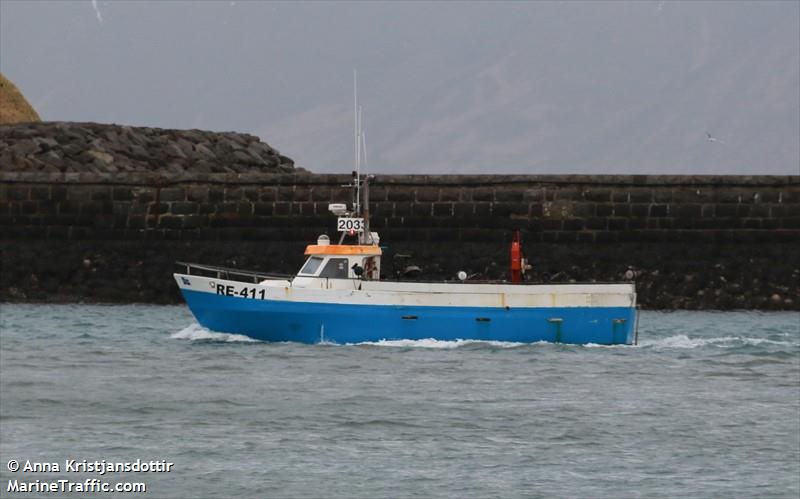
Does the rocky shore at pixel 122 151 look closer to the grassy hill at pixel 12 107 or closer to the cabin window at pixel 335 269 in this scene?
the grassy hill at pixel 12 107

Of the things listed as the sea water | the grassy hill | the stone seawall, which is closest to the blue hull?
the sea water

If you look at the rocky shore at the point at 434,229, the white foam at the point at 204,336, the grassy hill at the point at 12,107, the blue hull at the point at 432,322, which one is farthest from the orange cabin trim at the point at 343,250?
the grassy hill at the point at 12,107

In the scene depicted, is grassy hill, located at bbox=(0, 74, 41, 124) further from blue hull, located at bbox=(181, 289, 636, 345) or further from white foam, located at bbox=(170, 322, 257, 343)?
blue hull, located at bbox=(181, 289, 636, 345)

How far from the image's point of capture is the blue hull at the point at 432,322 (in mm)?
33031

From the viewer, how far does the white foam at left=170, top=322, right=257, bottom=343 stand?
34531 millimetres

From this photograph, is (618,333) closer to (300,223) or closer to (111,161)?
(300,223)

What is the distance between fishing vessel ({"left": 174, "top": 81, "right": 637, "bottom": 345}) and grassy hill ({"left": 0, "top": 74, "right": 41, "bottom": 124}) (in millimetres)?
35192

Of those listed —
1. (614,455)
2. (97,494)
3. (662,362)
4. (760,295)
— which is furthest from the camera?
(760,295)

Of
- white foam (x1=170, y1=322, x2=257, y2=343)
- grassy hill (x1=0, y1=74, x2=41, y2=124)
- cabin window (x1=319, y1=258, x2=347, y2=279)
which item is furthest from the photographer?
grassy hill (x1=0, y1=74, x2=41, y2=124)

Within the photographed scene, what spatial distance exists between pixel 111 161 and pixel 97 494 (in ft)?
123

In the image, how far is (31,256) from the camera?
47781mm

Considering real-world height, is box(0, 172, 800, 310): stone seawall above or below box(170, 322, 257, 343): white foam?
above

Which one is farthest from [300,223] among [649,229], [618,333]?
[618,333]

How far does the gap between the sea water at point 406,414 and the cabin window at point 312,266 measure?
1.35 metres
